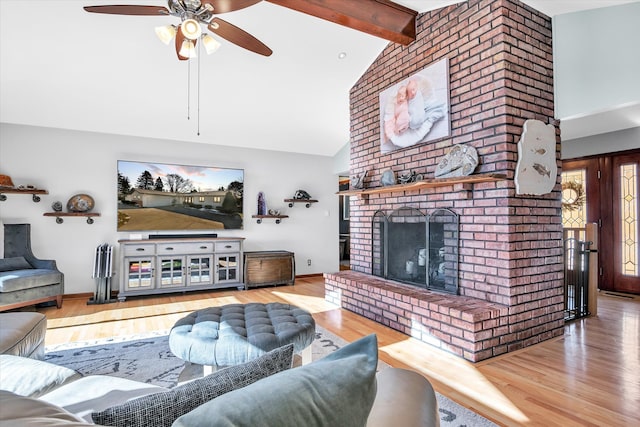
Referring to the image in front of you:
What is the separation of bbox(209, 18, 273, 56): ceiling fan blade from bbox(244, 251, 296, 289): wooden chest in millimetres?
3328

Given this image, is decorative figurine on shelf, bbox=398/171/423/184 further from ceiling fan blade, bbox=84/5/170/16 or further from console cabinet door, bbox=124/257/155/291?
console cabinet door, bbox=124/257/155/291

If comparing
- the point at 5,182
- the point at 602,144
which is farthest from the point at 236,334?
the point at 602,144

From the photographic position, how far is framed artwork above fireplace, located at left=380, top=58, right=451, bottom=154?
3.07 metres

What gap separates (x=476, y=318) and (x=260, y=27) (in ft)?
10.9

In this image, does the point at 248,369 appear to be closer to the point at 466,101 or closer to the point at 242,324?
the point at 242,324

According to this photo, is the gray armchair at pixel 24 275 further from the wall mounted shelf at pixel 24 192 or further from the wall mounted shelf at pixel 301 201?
the wall mounted shelf at pixel 301 201

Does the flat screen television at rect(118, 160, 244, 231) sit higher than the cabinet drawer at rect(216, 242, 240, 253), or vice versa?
the flat screen television at rect(118, 160, 244, 231)

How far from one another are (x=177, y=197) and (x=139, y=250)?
1.01 meters

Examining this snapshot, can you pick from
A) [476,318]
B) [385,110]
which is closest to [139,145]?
[385,110]

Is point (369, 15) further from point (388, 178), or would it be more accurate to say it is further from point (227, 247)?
point (227, 247)

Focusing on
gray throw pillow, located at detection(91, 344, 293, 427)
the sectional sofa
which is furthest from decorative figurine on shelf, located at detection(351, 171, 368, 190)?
gray throw pillow, located at detection(91, 344, 293, 427)

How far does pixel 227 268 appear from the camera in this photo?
16.6 ft

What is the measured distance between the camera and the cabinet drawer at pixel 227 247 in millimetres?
5008

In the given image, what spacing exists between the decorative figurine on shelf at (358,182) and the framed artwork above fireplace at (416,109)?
0.39 metres
